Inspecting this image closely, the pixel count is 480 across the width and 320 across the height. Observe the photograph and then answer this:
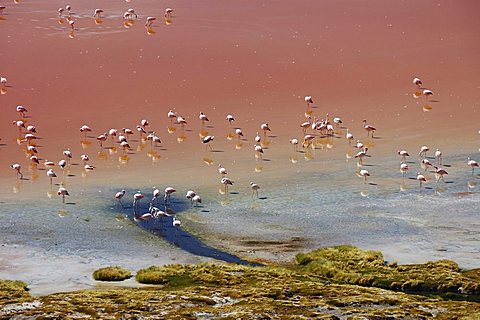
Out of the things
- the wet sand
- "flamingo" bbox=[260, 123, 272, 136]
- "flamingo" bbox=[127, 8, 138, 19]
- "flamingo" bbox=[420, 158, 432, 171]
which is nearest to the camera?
the wet sand

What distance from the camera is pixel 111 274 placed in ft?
102

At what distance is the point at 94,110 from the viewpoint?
164 feet

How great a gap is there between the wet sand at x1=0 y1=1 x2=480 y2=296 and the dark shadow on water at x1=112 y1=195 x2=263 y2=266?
70cm

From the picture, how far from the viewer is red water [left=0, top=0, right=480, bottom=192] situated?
48.0 metres

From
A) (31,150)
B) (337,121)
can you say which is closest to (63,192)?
(31,150)

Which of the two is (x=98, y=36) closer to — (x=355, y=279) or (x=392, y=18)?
(x=392, y=18)

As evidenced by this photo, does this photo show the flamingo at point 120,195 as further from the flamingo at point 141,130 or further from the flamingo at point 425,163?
the flamingo at point 425,163

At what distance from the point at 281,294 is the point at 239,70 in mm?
26927

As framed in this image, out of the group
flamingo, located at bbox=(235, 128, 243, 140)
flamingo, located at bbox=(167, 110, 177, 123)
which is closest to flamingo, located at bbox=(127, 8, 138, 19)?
flamingo, located at bbox=(167, 110, 177, 123)

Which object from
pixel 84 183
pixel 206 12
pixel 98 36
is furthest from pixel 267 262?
pixel 206 12

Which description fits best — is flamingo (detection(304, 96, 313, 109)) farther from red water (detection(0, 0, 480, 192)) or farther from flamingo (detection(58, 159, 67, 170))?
flamingo (detection(58, 159, 67, 170))

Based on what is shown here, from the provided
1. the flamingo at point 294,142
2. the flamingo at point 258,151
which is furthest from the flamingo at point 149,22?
the flamingo at point 258,151

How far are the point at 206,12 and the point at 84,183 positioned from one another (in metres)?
23.6

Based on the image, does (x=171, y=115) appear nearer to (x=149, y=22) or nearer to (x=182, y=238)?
(x=149, y=22)
